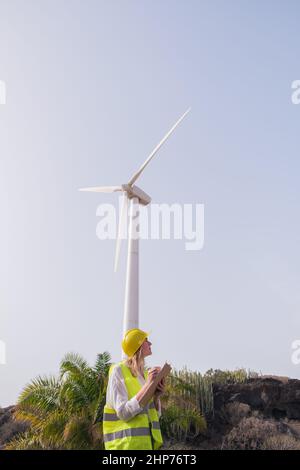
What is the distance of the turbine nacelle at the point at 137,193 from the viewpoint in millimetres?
25047

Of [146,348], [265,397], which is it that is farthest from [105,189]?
[146,348]

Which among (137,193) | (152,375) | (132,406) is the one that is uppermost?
(137,193)

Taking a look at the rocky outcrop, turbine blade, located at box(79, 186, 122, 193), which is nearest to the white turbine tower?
turbine blade, located at box(79, 186, 122, 193)

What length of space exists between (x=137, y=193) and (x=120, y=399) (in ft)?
71.3

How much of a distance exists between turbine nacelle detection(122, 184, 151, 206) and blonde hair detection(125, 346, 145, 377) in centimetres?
2106

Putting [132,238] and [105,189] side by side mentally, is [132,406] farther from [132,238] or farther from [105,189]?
[105,189]

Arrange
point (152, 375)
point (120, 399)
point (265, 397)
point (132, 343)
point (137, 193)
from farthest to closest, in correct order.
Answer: point (137, 193)
point (265, 397)
point (132, 343)
point (120, 399)
point (152, 375)

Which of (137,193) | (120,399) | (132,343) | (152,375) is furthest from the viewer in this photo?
(137,193)

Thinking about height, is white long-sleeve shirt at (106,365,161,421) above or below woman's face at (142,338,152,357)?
below

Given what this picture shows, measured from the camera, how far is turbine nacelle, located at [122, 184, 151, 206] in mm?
25047

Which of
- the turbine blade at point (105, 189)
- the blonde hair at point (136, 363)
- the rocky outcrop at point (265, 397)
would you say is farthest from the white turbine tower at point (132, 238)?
the blonde hair at point (136, 363)

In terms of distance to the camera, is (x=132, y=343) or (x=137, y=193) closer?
(x=132, y=343)

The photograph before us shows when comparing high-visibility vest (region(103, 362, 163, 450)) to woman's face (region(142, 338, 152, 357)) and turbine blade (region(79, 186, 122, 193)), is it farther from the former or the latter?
turbine blade (region(79, 186, 122, 193))

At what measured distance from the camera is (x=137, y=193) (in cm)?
2534
